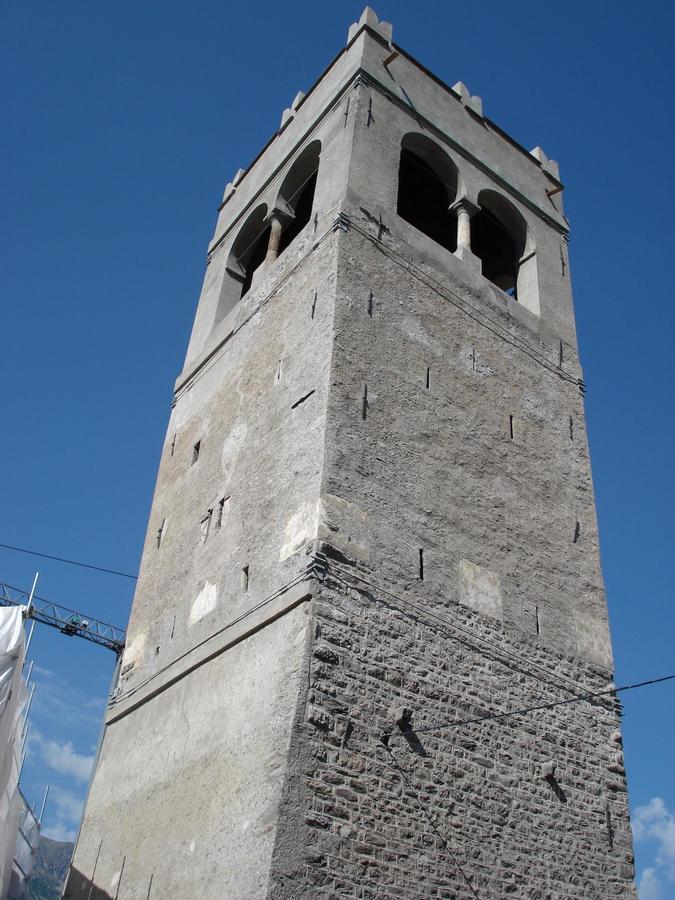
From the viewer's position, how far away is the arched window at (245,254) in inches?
638

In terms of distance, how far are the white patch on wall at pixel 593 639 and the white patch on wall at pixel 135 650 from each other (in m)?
5.48

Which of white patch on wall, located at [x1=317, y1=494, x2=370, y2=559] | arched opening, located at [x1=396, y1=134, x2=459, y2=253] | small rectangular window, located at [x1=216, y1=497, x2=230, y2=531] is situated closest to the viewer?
white patch on wall, located at [x1=317, y1=494, x2=370, y2=559]

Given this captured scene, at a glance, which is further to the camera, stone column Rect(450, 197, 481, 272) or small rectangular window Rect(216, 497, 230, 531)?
stone column Rect(450, 197, 481, 272)

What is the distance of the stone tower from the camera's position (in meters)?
8.51

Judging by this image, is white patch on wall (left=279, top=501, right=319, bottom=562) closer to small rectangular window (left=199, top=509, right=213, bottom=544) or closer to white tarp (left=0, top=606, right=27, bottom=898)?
small rectangular window (left=199, top=509, right=213, bottom=544)

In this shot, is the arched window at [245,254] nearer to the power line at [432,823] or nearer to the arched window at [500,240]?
the arched window at [500,240]

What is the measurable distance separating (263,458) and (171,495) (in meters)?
2.67

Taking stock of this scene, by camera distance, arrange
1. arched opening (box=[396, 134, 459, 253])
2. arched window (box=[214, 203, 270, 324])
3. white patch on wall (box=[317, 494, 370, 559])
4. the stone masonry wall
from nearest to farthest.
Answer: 1. the stone masonry wall
2. white patch on wall (box=[317, 494, 370, 559])
3. arched opening (box=[396, 134, 459, 253])
4. arched window (box=[214, 203, 270, 324])

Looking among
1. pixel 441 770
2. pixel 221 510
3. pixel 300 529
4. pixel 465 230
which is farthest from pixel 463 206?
pixel 441 770

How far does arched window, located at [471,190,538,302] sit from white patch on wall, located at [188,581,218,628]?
7.50 metres

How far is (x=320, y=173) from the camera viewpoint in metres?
14.0

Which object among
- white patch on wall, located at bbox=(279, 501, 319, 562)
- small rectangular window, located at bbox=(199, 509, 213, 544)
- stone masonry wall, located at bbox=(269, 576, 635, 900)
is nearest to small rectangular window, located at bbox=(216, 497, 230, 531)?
small rectangular window, located at bbox=(199, 509, 213, 544)

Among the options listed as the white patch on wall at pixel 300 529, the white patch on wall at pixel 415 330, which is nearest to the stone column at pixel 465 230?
the white patch on wall at pixel 415 330

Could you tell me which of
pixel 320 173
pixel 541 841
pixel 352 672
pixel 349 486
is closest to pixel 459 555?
pixel 349 486
